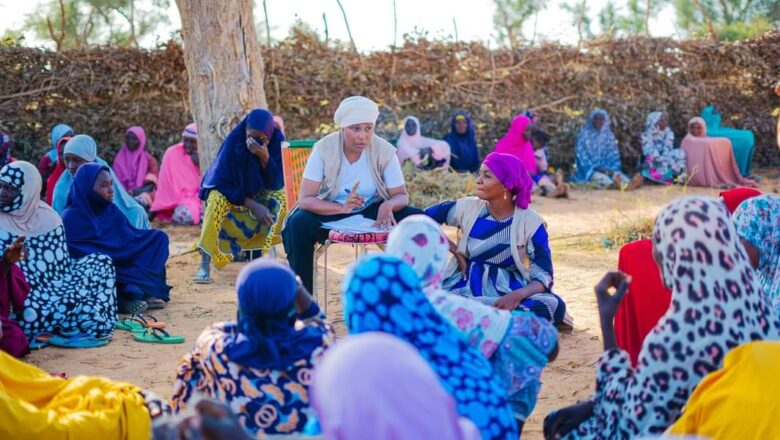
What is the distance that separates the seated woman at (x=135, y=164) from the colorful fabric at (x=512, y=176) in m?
6.70

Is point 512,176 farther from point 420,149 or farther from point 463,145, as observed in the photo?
point 463,145

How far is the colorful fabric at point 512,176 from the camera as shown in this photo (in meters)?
5.46

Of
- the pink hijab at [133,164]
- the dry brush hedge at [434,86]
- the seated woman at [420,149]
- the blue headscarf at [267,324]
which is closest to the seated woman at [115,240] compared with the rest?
the blue headscarf at [267,324]

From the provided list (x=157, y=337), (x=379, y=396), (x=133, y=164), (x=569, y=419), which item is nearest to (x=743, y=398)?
(x=569, y=419)

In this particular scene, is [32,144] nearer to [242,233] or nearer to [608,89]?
[242,233]

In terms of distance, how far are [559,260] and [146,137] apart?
647 cm

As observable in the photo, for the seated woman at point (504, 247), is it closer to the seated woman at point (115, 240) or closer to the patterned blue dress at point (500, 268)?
the patterned blue dress at point (500, 268)

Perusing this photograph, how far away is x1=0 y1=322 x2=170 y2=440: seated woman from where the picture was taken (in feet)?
10.7

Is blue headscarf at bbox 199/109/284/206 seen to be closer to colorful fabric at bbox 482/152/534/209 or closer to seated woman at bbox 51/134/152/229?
seated woman at bbox 51/134/152/229

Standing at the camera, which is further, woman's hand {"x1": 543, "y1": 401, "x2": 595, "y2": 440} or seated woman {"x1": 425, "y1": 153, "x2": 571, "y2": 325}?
seated woman {"x1": 425, "y1": 153, "x2": 571, "y2": 325}

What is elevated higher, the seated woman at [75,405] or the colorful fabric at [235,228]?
the colorful fabric at [235,228]

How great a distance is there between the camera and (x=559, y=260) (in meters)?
8.26

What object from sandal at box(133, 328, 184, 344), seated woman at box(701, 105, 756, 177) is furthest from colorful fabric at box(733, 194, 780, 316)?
seated woman at box(701, 105, 756, 177)

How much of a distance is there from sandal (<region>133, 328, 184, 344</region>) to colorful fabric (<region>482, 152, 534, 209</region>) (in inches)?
87.7
